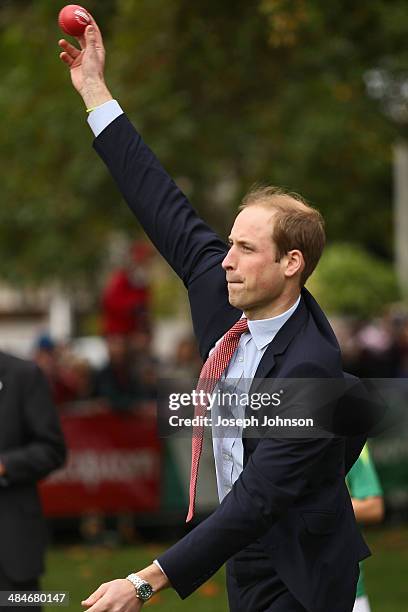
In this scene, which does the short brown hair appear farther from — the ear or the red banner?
the red banner

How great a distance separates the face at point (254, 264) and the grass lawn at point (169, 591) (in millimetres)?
5510

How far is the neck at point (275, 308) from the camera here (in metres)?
3.51

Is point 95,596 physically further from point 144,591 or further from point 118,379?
point 118,379

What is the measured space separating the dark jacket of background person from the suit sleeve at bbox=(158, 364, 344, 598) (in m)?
2.72

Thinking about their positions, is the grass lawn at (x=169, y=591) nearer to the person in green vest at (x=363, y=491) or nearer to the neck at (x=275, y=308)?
the person in green vest at (x=363, y=491)

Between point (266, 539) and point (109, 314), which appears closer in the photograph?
point (266, 539)

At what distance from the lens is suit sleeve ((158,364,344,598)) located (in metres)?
3.29

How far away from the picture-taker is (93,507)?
13.2 metres

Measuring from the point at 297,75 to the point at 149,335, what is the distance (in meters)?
4.02

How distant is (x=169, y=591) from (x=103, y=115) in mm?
7016

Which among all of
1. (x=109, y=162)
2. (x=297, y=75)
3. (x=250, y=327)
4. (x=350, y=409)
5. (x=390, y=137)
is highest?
(x=297, y=75)

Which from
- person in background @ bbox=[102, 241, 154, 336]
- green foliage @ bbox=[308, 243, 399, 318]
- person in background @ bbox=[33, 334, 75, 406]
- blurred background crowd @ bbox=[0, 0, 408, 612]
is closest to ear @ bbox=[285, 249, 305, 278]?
blurred background crowd @ bbox=[0, 0, 408, 612]

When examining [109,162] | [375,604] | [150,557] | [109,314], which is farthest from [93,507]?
[109,162]

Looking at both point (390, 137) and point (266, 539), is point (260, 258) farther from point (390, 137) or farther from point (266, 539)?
point (390, 137)
